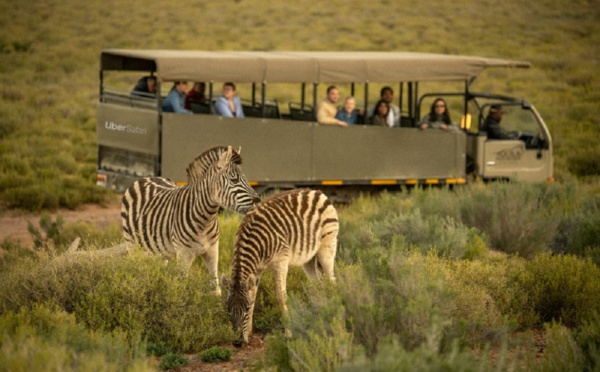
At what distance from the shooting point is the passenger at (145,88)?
15989mm

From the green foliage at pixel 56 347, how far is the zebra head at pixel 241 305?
0.85m

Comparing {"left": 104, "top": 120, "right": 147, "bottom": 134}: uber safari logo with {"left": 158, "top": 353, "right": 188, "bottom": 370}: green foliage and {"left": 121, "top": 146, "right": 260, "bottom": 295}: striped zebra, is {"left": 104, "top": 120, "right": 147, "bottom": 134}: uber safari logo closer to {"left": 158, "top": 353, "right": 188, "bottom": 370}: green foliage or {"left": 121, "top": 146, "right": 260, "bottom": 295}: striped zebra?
{"left": 121, "top": 146, "right": 260, "bottom": 295}: striped zebra

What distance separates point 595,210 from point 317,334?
28.8ft

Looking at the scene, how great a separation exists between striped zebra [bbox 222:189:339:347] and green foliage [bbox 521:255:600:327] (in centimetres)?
196

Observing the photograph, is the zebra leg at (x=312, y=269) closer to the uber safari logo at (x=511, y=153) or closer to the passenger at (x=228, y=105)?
the passenger at (x=228, y=105)

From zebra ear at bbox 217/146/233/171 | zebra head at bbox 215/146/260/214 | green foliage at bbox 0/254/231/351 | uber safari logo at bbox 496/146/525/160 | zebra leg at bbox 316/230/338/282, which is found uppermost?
zebra ear at bbox 217/146/233/171

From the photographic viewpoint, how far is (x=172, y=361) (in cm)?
891

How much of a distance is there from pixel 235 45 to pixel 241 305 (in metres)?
34.5

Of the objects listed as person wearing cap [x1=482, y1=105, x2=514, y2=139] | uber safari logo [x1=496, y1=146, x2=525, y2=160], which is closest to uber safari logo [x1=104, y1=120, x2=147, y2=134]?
uber safari logo [x1=496, y1=146, x2=525, y2=160]

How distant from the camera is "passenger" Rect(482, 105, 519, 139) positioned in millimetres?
18094

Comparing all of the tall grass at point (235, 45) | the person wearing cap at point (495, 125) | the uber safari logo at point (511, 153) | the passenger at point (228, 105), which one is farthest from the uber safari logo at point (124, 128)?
the person wearing cap at point (495, 125)

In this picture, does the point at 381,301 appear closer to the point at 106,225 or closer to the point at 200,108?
the point at 200,108

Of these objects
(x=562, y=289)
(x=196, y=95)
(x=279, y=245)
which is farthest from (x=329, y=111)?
(x=279, y=245)

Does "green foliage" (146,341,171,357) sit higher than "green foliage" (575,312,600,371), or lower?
lower
